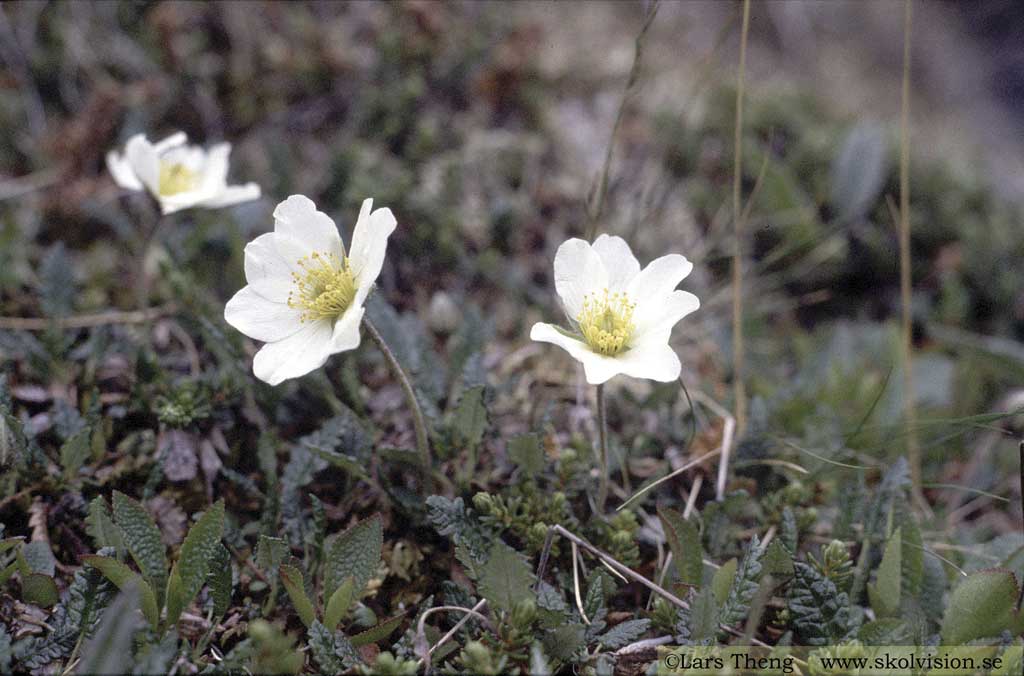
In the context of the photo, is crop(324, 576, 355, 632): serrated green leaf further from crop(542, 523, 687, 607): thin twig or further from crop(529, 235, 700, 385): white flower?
crop(529, 235, 700, 385): white flower

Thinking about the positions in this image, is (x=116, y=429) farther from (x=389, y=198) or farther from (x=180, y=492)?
(x=389, y=198)

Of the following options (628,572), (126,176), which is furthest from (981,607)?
(126,176)

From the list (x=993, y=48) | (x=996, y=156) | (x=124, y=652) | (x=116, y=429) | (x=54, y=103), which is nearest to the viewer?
(x=124, y=652)

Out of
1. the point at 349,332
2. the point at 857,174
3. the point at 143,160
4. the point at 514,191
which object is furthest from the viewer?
the point at 857,174

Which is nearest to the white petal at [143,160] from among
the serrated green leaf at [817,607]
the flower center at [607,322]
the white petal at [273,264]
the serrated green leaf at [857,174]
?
the white petal at [273,264]

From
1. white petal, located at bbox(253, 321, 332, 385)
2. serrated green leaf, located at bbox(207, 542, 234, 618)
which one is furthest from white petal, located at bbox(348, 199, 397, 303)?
serrated green leaf, located at bbox(207, 542, 234, 618)

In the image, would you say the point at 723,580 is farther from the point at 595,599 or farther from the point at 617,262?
the point at 617,262

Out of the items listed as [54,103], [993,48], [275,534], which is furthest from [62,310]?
[993,48]
